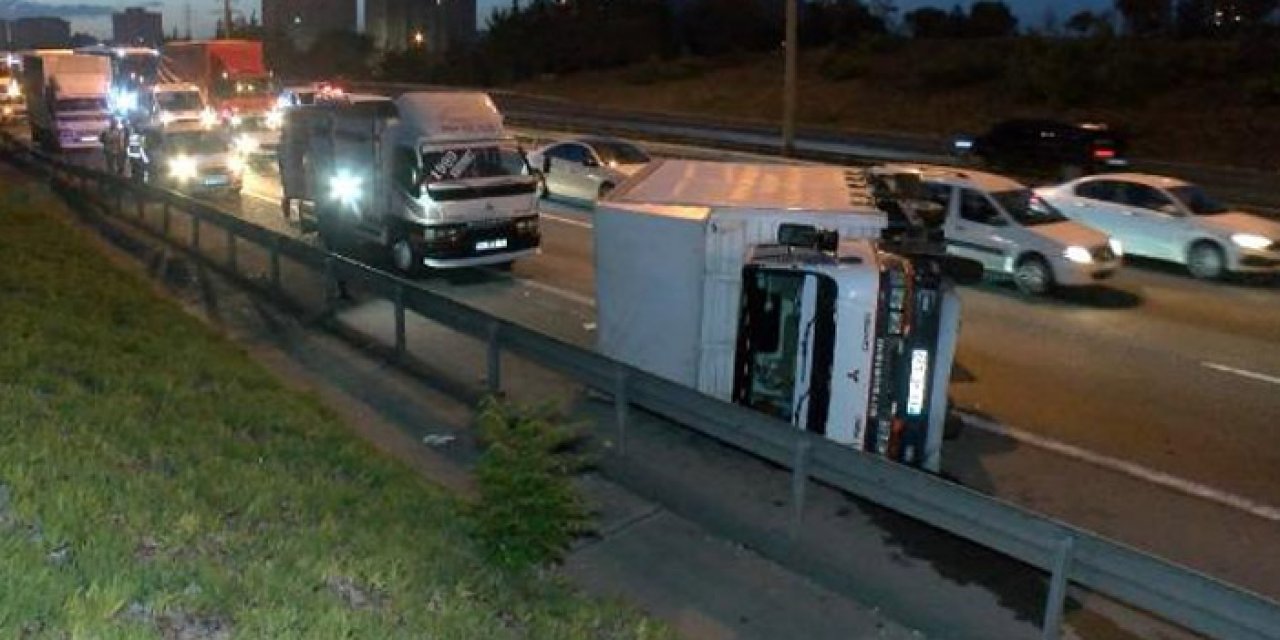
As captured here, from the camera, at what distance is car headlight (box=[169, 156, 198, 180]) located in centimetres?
2978

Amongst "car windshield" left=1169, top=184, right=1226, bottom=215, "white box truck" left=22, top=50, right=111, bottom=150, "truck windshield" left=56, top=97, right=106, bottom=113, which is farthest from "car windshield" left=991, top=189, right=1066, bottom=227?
"truck windshield" left=56, top=97, right=106, bottom=113

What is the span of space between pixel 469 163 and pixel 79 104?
1157 inches

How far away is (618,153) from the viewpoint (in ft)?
90.1

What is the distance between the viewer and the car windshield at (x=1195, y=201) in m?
20.0

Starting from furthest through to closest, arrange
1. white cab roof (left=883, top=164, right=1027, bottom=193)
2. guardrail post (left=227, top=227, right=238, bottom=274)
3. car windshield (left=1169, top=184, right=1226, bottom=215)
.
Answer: car windshield (left=1169, top=184, right=1226, bottom=215), guardrail post (left=227, top=227, right=238, bottom=274), white cab roof (left=883, top=164, right=1027, bottom=193)

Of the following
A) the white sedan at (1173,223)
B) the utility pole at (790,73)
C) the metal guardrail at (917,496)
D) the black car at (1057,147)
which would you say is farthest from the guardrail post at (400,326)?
the utility pole at (790,73)

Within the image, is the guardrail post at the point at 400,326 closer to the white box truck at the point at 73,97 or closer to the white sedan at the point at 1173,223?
the white sedan at the point at 1173,223

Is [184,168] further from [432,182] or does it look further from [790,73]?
[790,73]

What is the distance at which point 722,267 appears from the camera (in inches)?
419

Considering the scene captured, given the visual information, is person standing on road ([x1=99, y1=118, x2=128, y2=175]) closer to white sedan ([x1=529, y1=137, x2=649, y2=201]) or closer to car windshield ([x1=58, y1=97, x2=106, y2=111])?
car windshield ([x1=58, y1=97, x2=106, y2=111])

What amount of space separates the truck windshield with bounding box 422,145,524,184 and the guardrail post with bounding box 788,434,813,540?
11.3 meters

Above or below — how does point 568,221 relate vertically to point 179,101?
below

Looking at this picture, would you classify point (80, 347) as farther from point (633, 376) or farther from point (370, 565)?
point (370, 565)

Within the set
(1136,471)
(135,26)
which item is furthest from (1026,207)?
(135,26)
